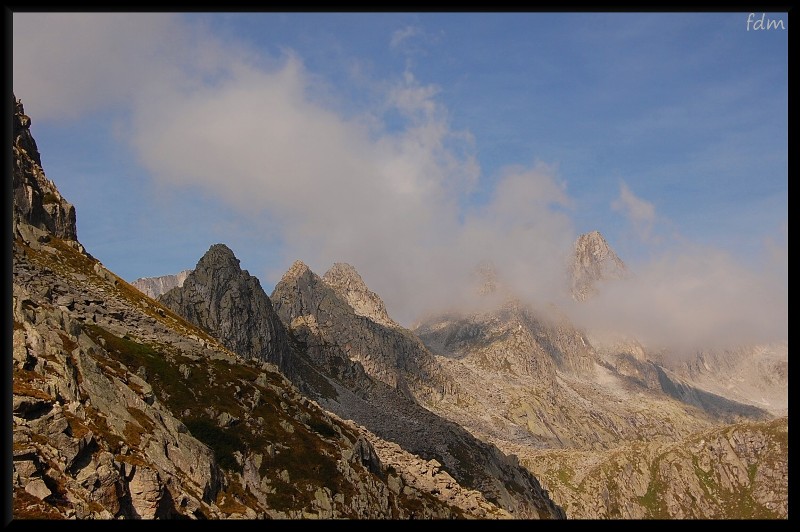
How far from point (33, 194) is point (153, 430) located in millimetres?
90936

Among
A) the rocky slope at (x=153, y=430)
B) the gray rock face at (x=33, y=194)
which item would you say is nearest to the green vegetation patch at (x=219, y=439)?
the rocky slope at (x=153, y=430)

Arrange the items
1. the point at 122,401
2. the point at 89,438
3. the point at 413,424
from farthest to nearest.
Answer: the point at 413,424 → the point at 122,401 → the point at 89,438

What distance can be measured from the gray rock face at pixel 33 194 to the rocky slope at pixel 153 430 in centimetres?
128

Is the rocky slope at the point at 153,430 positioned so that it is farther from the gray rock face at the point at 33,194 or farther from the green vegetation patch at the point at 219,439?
the gray rock face at the point at 33,194

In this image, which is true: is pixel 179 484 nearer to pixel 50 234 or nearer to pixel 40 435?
pixel 40 435

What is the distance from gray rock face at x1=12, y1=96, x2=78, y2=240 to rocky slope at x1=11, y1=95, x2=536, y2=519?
1.28 meters

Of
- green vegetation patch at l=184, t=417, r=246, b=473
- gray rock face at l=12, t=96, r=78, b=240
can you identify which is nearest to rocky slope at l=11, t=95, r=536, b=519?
green vegetation patch at l=184, t=417, r=246, b=473

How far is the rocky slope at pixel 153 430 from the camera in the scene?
42.8m

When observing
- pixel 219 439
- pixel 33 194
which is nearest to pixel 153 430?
pixel 219 439

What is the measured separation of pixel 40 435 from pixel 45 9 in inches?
1375

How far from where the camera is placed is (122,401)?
60031 mm

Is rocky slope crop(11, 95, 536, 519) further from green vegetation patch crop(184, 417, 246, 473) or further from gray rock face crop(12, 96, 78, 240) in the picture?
gray rock face crop(12, 96, 78, 240)

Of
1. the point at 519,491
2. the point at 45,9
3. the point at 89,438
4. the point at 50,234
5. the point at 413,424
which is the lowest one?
the point at 519,491
